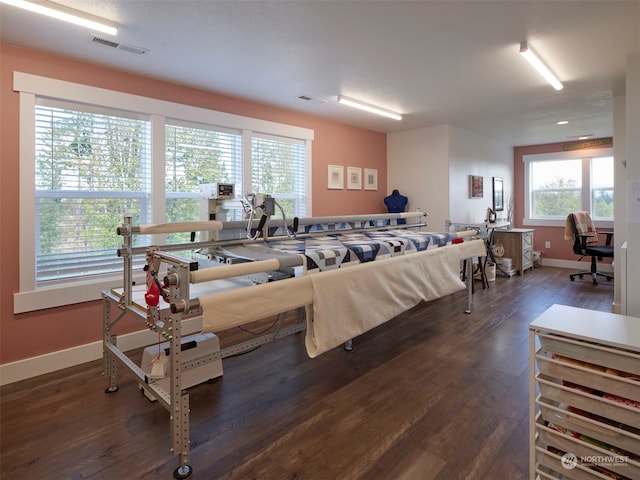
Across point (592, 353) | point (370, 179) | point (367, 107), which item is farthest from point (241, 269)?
point (370, 179)

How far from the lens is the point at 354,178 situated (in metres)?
5.15

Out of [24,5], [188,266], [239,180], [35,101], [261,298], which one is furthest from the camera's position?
[239,180]

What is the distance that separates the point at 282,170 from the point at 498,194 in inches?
174

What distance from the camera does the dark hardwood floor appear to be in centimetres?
159

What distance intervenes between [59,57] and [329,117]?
113 inches

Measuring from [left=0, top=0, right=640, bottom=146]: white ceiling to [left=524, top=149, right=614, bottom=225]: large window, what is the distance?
9.01 feet

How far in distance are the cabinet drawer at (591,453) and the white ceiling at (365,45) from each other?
226cm

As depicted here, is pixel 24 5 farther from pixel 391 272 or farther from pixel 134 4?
pixel 391 272

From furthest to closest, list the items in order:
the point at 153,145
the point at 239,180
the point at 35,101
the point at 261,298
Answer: the point at 239,180
the point at 153,145
the point at 35,101
the point at 261,298

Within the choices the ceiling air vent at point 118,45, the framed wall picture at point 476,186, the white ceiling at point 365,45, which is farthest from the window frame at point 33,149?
the framed wall picture at point 476,186

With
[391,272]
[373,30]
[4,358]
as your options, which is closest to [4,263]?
[4,358]

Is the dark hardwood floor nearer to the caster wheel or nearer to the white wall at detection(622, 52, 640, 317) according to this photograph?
the caster wheel

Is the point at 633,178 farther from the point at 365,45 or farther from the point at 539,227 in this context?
the point at 539,227

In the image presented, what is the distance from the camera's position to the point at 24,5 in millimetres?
1950
